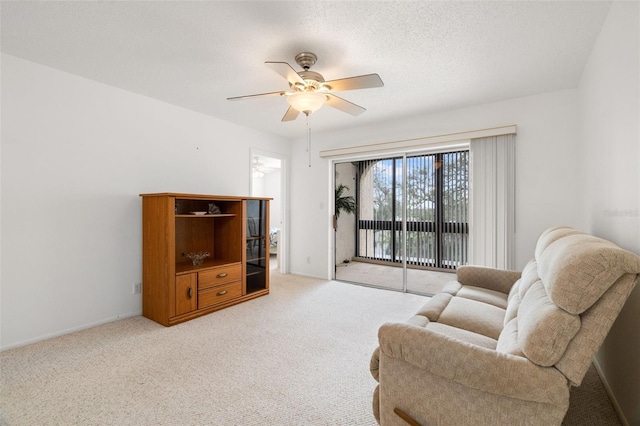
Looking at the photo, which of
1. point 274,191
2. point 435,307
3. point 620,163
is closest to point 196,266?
point 435,307

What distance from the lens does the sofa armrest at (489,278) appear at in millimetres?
2590

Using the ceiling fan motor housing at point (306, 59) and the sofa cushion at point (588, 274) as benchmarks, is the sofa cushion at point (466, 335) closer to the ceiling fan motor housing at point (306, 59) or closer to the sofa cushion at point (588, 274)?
the sofa cushion at point (588, 274)

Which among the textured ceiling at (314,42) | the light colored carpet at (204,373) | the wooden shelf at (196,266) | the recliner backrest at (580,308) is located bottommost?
the light colored carpet at (204,373)

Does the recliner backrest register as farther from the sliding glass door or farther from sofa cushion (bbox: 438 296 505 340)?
the sliding glass door

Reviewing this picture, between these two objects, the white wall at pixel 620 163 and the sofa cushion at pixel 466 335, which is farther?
the sofa cushion at pixel 466 335

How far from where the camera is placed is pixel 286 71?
208 centimetres

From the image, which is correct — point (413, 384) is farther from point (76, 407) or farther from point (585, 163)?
point (585, 163)

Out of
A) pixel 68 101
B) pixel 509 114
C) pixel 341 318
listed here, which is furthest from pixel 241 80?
pixel 509 114

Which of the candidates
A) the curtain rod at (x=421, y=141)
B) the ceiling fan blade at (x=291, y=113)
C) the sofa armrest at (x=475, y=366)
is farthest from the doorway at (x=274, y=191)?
the sofa armrest at (x=475, y=366)

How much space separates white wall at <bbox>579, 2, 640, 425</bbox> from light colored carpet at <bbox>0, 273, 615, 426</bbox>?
0.45 metres

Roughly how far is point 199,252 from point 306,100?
2591 mm

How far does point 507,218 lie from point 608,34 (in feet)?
6.50

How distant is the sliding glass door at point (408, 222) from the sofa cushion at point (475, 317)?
2.12 metres

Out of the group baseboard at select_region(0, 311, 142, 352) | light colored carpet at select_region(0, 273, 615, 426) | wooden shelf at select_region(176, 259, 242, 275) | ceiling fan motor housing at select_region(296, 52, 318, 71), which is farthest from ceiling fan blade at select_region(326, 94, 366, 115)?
baseboard at select_region(0, 311, 142, 352)
